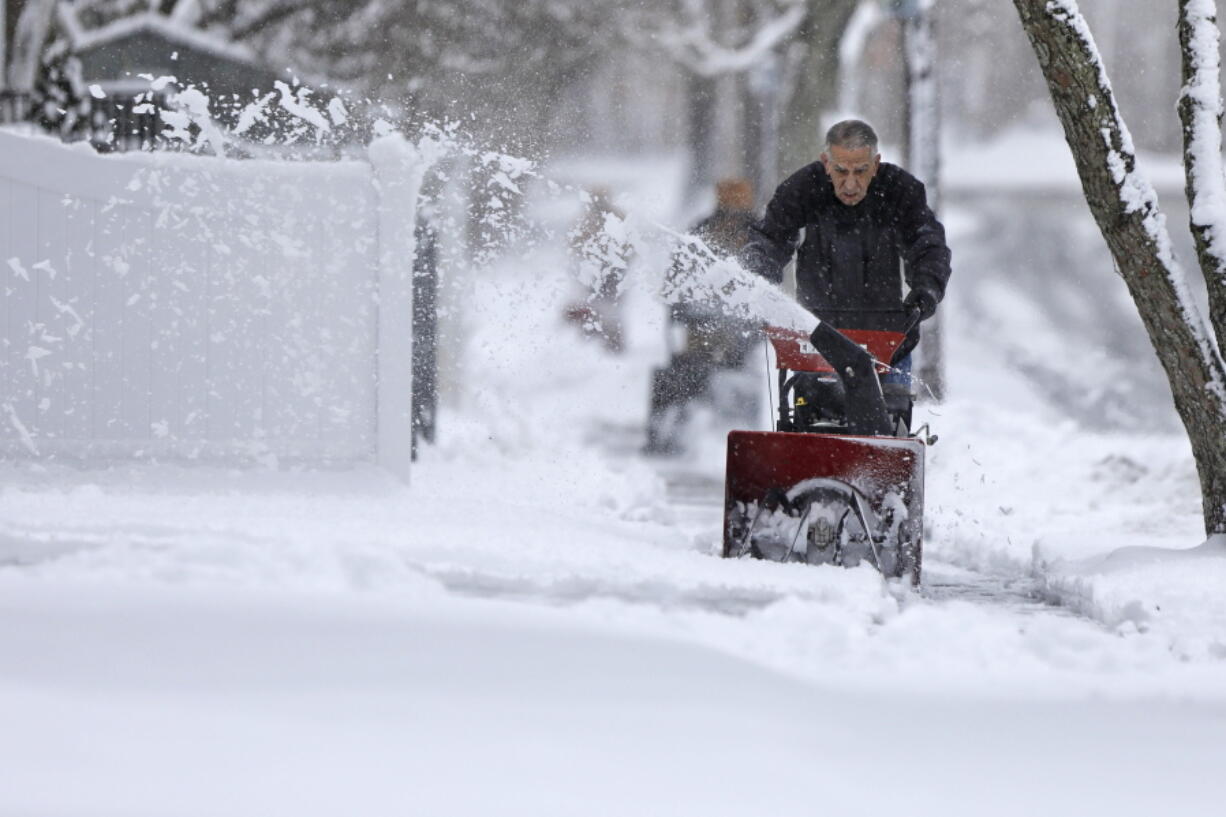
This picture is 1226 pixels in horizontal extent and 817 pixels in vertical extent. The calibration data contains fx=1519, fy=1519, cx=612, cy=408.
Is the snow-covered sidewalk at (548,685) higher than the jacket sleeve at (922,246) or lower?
lower

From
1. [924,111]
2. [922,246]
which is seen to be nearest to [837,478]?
[922,246]

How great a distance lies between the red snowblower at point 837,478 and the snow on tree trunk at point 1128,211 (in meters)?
1.18

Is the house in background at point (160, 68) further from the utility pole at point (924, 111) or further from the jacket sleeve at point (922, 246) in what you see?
the jacket sleeve at point (922, 246)

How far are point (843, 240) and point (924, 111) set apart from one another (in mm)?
10761

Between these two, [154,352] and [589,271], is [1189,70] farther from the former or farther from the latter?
[589,271]

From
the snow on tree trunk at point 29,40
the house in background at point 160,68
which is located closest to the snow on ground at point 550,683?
the house in background at point 160,68

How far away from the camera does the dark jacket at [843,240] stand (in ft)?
19.2

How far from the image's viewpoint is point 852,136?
18.5 ft

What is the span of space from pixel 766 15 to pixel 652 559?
21.8m

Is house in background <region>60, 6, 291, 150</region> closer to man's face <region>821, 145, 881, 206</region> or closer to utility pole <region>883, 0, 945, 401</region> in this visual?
utility pole <region>883, 0, 945, 401</region>

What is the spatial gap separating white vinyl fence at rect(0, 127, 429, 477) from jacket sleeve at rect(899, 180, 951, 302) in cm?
233

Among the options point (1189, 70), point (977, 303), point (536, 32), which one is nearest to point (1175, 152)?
point (977, 303)

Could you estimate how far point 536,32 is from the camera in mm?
24328

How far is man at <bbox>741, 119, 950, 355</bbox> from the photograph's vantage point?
19.1ft
